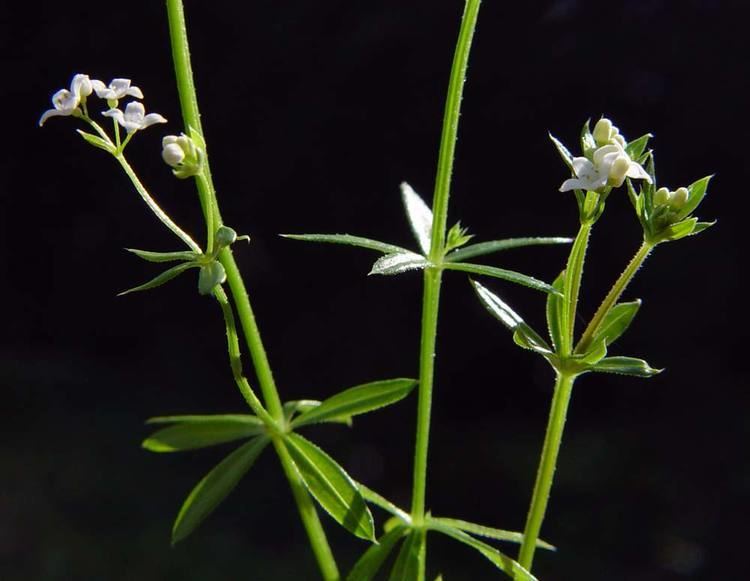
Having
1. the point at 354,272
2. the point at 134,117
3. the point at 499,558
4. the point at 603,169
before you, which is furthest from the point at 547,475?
the point at 354,272

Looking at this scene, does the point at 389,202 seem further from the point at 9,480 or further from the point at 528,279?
the point at 528,279

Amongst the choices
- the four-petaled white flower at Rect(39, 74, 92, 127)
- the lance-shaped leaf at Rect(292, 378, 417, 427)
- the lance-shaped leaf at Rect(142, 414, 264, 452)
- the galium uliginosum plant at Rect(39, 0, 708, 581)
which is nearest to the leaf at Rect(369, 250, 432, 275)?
the galium uliginosum plant at Rect(39, 0, 708, 581)

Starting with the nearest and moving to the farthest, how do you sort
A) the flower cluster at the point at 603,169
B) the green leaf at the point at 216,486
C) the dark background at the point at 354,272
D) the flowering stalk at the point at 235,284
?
the flower cluster at the point at 603,169, the flowering stalk at the point at 235,284, the green leaf at the point at 216,486, the dark background at the point at 354,272

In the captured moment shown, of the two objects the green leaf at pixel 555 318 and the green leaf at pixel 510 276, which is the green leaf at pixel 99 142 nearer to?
the green leaf at pixel 510 276

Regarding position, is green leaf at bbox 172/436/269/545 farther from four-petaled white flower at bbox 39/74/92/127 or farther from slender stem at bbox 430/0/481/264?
four-petaled white flower at bbox 39/74/92/127

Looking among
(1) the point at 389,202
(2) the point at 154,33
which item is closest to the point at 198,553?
(1) the point at 389,202

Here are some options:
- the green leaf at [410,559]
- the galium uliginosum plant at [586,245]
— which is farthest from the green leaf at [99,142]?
the green leaf at [410,559]
